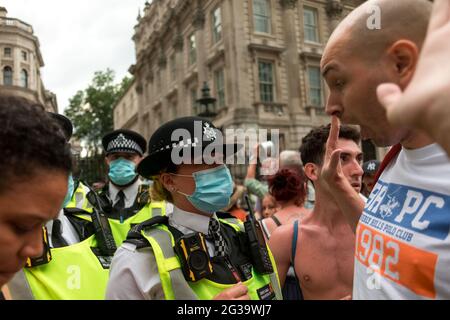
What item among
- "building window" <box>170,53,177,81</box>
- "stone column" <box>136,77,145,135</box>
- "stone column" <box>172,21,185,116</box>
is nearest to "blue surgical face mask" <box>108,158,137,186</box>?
"stone column" <box>172,21,185,116</box>

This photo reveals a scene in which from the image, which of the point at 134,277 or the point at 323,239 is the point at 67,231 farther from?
the point at 323,239

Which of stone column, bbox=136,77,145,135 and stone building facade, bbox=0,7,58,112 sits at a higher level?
→ stone column, bbox=136,77,145,135

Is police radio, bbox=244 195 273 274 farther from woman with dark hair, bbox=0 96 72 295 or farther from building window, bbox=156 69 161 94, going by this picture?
building window, bbox=156 69 161 94

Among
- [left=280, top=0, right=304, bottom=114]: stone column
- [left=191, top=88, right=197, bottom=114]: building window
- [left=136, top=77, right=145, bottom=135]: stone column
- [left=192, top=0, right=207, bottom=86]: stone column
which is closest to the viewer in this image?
[left=280, top=0, right=304, bottom=114]: stone column

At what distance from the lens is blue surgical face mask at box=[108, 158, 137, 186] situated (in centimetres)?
505

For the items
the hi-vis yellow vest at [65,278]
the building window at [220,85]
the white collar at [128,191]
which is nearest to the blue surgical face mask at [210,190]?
the hi-vis yellow vest at [65,278]

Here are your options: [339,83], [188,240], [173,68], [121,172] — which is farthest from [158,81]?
[339,83]

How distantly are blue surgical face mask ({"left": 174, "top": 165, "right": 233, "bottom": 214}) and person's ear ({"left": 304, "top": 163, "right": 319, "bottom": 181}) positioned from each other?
855 mm

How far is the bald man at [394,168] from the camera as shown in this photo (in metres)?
1.30

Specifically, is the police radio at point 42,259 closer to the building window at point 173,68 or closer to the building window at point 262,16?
the building window at point 262,16

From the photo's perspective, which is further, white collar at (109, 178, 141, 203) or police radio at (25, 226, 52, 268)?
white collar at (109, 178, 141, 203)

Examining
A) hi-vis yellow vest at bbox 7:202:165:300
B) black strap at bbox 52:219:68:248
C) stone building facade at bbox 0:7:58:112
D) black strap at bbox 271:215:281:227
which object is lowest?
hi-vis yellow vest at bbox 7:202:165:300

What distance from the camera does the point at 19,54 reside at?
4.15 metres
